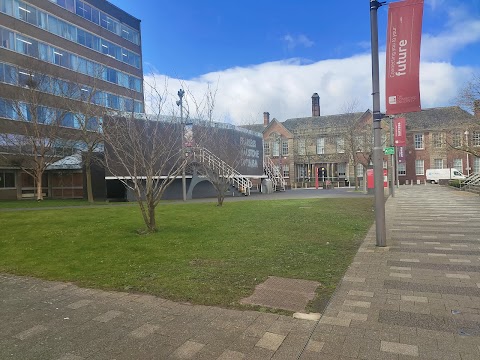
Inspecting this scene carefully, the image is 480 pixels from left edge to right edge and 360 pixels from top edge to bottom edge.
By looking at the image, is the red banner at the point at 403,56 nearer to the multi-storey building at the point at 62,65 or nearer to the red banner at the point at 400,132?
the red banner at the point at 400,132

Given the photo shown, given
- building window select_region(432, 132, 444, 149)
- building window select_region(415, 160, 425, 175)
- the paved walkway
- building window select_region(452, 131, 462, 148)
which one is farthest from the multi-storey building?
building window select_region(415, 160, 425, 175)

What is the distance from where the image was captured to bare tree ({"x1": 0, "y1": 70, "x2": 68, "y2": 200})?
1039 inches

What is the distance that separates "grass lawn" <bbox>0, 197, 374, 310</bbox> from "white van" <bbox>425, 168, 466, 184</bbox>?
4561cm

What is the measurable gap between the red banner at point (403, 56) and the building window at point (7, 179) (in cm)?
3556

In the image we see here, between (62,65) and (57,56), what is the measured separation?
3.18 ft

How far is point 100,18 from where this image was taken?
4662cm

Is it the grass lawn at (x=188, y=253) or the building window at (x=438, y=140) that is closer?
the grass lawn at (x=188, y=253)

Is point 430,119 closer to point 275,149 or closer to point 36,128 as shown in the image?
point 275,149

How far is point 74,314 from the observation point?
4375mm

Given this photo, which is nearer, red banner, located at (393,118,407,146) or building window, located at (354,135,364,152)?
red banner, located at (393,118,407,146)

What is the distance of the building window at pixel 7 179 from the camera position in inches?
1341

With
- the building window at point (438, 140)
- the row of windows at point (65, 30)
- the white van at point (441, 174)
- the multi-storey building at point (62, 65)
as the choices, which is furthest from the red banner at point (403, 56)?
the white van at point (441, 174)

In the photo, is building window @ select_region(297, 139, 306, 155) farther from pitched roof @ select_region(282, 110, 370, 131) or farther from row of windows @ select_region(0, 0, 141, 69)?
Answer: row of windows @ select_region(0, 0, 141, 69)

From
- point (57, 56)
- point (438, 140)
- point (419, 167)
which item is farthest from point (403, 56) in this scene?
point (419, 167)
